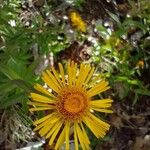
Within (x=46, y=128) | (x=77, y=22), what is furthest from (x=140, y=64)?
(x=46, y=128)

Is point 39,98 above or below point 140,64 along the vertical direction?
above

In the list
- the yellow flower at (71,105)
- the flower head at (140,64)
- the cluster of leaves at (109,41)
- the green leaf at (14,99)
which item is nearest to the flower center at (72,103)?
the yellow flower at (71,105)

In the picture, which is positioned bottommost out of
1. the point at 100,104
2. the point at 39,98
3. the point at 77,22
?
the point at 100,104

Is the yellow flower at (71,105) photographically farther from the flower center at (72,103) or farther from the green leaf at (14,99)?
the green leaf at (14,99)

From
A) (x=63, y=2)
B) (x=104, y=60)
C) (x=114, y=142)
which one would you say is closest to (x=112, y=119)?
(x=114, y=142)

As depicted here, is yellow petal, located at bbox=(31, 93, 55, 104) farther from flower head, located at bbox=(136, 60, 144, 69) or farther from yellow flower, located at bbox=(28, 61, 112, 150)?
flower head, located at bbox=(136, 60, 144, 69)

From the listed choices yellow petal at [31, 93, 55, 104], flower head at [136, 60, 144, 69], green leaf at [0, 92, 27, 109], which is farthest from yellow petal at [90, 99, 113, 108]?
flower head at [136, 60, 144, 69]

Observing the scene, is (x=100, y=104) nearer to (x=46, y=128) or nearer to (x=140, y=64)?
(x=46, y=128)

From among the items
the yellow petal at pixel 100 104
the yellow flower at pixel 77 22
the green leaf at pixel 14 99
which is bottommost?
the yellow petal at pixel 100 104
